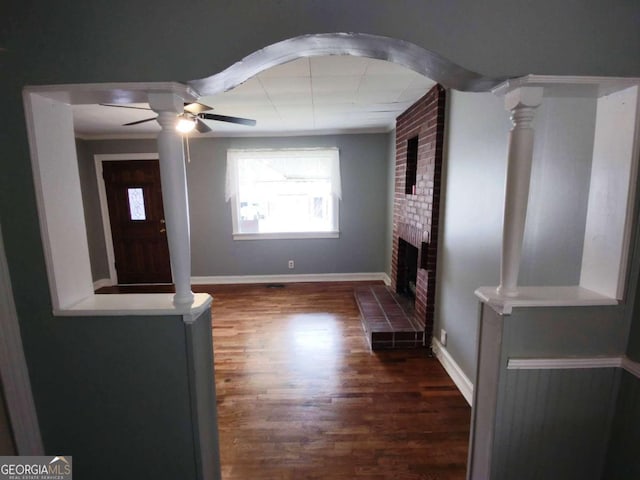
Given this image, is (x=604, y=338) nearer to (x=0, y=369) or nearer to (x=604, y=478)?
(x=604, y=478)

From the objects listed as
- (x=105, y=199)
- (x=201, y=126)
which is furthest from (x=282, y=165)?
(x=105, y=199)

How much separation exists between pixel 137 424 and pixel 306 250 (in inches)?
143

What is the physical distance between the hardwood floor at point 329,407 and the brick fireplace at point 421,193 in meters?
0.66

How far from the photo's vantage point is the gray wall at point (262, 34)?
1042 mm

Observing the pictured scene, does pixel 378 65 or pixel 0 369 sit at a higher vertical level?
pixel 378 65

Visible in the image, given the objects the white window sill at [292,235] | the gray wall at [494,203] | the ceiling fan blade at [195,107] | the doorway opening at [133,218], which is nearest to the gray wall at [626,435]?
the gray wall at [494,203]

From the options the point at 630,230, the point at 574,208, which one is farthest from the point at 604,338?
the point at 574,208

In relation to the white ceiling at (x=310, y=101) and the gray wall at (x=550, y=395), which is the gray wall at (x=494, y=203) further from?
the white ceiling at (x=310, y=101)

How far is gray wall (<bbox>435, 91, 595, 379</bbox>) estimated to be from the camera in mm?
1342

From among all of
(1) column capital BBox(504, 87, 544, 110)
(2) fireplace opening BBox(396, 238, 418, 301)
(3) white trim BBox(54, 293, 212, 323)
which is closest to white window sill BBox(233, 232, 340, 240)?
(2) fireplace opening BBox(396, 238, 418, 301)

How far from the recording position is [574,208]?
4.38 ft

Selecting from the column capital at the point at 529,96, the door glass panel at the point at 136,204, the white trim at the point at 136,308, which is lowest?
the white trim at the point at 136,308

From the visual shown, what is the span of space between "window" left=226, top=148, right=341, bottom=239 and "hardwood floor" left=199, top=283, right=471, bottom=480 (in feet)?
5.81

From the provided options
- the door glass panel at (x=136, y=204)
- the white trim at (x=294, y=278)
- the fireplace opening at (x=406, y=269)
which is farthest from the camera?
the white trim at (x=294, y=278)
